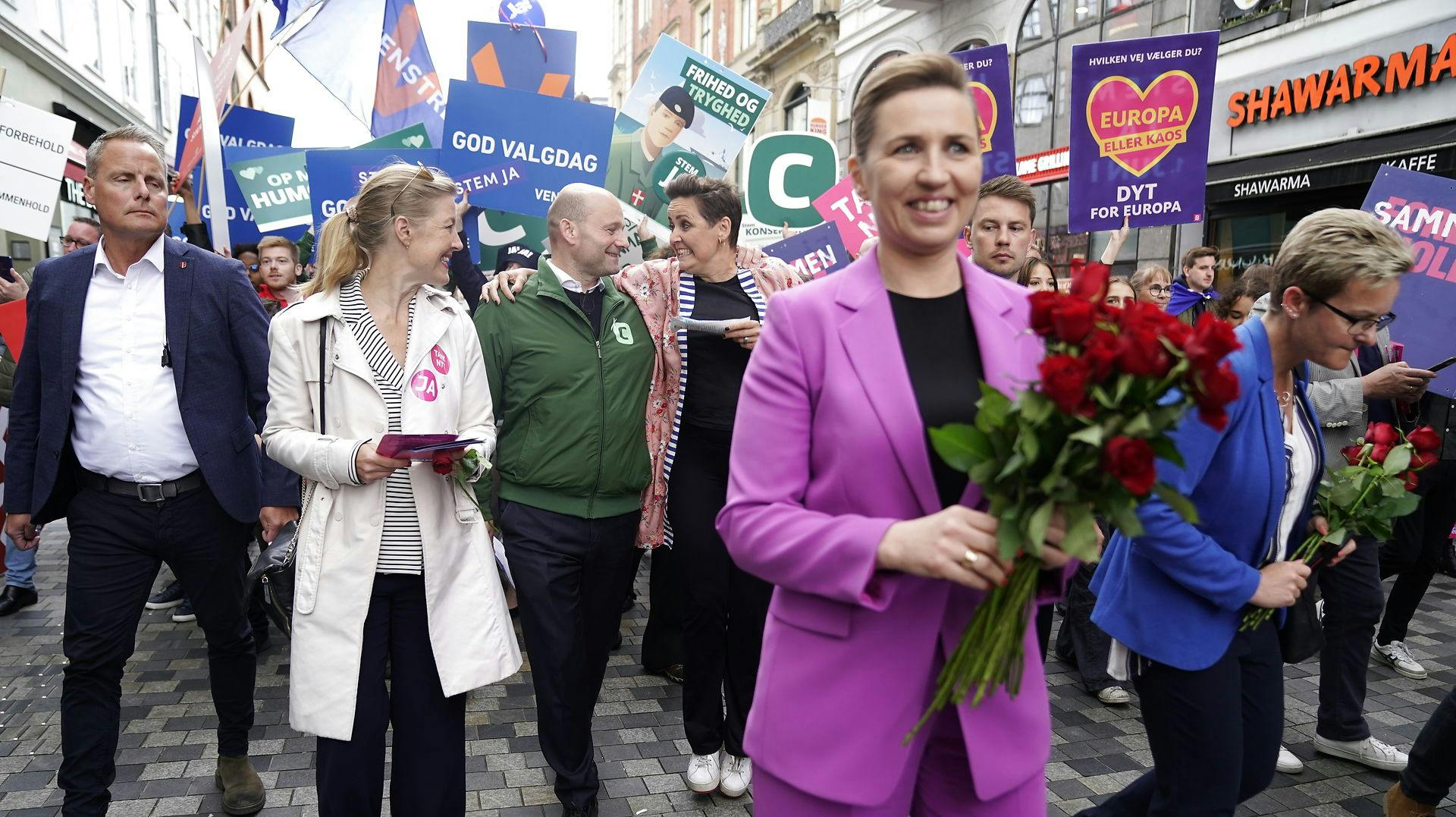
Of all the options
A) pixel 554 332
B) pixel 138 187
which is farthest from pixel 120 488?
A: pixel 554 332

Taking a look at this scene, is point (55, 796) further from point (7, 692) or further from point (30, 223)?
point (30, 223)

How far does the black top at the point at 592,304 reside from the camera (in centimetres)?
371

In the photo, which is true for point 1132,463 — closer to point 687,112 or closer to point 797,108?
point 687,112

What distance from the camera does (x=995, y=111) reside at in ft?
20.6

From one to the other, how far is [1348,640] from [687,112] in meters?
6.10

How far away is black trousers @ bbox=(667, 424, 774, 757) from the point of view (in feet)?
12.3

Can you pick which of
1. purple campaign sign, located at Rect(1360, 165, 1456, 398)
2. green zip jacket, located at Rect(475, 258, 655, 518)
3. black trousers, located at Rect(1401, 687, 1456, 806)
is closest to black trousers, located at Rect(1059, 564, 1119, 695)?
black trousers, located at Rect(1401, 687, 1456, 806)

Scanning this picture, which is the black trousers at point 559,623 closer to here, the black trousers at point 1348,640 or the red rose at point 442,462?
the red rose at point 442,462

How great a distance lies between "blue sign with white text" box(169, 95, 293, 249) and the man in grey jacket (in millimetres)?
7514

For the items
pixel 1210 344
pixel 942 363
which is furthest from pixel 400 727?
pixel 1210 344

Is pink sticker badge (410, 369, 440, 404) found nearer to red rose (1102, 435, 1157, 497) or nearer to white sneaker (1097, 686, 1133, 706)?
red rose (1102, 435, 1157, 497)

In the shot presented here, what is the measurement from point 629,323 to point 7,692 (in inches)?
140

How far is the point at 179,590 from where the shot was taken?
6016 millimetres

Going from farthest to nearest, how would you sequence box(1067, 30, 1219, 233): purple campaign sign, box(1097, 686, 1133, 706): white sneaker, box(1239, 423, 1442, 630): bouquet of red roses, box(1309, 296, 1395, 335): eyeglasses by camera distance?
box(1067, 30, 1219, 233): purple campaign sign
box(1097, 686, 1133, 706): white sneaker
box(1239, 423, 1442, 630): bouquet of red roses
box(1309, 296, 1395, 335): eyeglasses
